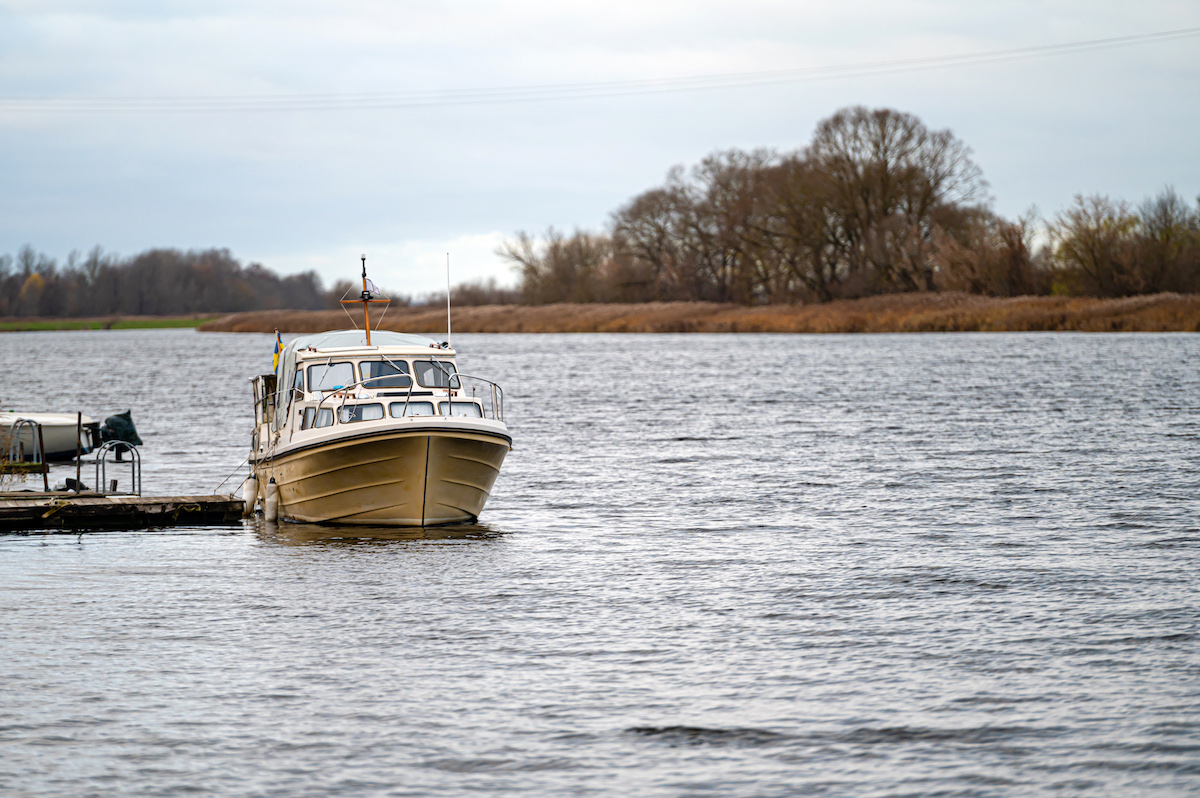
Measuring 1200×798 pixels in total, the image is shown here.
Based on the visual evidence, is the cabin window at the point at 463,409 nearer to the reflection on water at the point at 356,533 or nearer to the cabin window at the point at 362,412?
the cabin window at the point at 362,412

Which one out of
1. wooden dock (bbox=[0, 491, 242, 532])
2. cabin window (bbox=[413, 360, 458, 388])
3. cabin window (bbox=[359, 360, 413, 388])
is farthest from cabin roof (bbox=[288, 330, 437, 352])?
wooden dock (bbox=[0, 491, 242, 532])

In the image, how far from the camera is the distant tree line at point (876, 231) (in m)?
71.1

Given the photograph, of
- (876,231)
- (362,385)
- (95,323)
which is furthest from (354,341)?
(95,323)

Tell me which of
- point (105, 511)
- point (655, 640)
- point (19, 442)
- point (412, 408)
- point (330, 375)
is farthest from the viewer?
point (19, 442)

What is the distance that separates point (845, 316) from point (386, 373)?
64.5 metres

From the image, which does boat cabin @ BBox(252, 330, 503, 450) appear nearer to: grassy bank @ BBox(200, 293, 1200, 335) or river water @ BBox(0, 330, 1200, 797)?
river water @ BBox(0, 330, 1200, 797)

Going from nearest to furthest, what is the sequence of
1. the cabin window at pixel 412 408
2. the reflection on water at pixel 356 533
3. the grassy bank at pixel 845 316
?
the reflection on water at pixel 356 533 → the cabin window at pixel 412 408 → the grassy bank at pixel 845 316

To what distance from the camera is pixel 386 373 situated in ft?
62.5

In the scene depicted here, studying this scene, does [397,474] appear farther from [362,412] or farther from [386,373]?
[386,373]

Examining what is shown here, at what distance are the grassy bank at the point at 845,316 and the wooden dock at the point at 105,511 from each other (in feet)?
198

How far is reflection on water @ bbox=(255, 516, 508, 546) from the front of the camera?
17.4 metres

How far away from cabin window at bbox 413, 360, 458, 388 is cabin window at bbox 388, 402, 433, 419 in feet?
2.25

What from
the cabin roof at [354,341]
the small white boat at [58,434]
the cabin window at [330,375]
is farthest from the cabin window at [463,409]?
the small white boat at [58,434]

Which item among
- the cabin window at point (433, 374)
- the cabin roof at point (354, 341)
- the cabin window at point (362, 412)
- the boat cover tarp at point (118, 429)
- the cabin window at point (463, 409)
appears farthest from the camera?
the boat cover tarp at point (118, 429)
